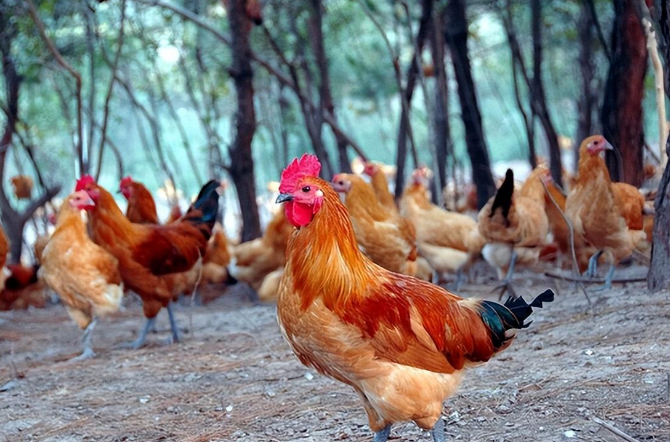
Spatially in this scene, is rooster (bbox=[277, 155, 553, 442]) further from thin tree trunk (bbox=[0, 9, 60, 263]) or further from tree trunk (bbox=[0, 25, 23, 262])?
tree trunk (bbox=[0, 25, 23, 262])

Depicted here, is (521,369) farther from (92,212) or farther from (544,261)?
(544,261)

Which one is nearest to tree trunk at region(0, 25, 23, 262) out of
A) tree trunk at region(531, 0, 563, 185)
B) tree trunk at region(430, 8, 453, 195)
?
tree trunk at region(430, 8, 453, 195)

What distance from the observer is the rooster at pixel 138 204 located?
7.52 meters

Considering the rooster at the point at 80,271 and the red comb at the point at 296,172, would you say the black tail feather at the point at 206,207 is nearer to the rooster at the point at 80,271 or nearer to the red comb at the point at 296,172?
the rooster at the point at 80,271

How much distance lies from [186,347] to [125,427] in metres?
2.21

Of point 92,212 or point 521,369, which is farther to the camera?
point 92,212

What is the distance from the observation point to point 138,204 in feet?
24.7

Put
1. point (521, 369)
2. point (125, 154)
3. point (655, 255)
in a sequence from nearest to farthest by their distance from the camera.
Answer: point (521, 369), point (655, 255), point (125, 154)

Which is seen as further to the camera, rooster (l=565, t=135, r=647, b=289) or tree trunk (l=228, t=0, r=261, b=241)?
tree trunk (l=228, t=0, r=261, b=241)

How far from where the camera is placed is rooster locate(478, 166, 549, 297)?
7.49 metres

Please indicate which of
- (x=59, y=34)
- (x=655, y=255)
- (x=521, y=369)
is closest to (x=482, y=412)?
(x=521, y=369)

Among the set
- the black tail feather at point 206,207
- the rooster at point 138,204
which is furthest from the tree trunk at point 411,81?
the rooster at point 138,204

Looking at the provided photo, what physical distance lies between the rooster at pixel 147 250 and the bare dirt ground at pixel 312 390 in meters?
0.51

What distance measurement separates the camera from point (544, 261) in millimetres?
9773
